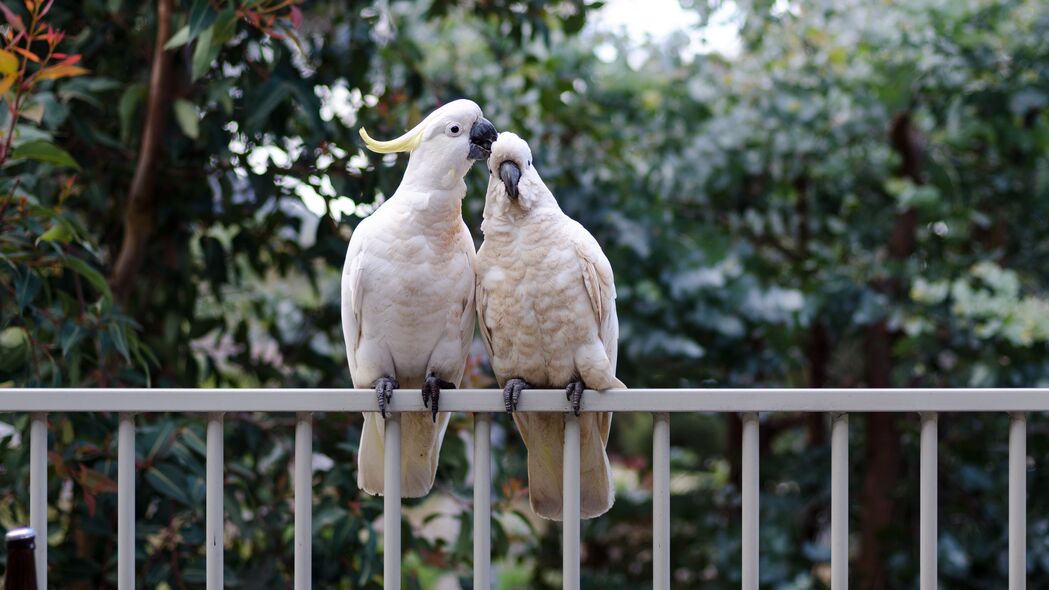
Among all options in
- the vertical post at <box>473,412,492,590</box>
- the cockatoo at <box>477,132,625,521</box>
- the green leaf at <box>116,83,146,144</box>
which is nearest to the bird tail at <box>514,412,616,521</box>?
the cockatoo at <box>477,132,625,521</box>

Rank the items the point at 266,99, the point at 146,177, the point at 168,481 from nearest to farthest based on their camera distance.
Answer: the point at 168,481
the point at 266,99
the point at 146,177

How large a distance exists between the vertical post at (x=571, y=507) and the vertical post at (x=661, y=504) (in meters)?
0.10

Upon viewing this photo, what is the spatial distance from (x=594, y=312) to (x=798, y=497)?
1.88 metres

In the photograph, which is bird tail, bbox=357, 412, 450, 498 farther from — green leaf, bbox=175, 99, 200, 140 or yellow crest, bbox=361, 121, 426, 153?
green leaf, bbox=175, 99, 200, 140

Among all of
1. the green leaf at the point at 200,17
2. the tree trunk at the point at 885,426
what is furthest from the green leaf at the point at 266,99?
the tree trunk at the point at 885,426

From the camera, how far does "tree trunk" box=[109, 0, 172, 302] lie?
190 cm

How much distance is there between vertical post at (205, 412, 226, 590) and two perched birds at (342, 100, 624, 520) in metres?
0.29

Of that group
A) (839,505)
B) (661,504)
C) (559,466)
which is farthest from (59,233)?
(839,505)

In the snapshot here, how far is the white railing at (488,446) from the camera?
3.74 feet

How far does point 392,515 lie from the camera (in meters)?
1.18

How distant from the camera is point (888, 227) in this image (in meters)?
2.91

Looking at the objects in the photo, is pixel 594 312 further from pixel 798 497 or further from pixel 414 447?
pixel 798 497

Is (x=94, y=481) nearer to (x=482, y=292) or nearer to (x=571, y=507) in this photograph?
(x=482, y=292)

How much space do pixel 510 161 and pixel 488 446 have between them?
43 cm
